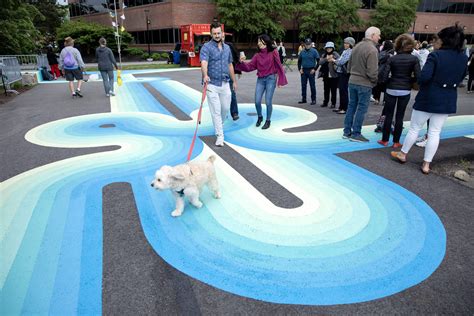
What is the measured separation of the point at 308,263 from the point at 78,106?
9.71 meters

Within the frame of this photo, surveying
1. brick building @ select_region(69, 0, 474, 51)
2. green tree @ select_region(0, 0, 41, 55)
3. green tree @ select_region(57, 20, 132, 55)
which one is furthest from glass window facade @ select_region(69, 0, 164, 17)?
green tree @ select_region(0, 0, 41, 55)

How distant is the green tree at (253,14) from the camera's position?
3481cm

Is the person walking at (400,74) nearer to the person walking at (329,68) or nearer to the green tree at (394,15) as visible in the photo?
the person walking at (329,68)

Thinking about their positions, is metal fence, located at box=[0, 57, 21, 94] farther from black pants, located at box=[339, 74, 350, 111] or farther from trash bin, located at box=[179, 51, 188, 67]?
trash bin, located at box=[179, 51, 188, 67]

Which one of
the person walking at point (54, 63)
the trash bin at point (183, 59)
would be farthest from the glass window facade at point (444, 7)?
the person walking at point (54, 63)

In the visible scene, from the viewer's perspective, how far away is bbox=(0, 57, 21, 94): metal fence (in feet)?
40.9

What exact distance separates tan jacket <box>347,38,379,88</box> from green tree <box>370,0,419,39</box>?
142 feet

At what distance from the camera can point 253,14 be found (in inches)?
1404

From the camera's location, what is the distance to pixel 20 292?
257 cm

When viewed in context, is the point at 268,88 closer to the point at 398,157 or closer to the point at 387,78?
the point at 387,78

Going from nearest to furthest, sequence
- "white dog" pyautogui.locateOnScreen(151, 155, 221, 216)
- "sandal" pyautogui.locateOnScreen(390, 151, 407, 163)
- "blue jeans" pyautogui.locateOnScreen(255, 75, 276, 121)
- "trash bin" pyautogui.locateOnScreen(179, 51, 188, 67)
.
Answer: "white dog" pyautogui.locateOnScreen(151, 155, 221, 216) < "sandal" pyautogui.locateOnScreen(390, 151, 407, 163) < "blue jeans" pyautogui.locateOnScreen(255, 75, 276, 121) < "trash bin" pyautogui.locateOnScreen(179, 51, 188, 67)

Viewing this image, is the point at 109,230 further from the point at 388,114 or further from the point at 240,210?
the point at 388,114

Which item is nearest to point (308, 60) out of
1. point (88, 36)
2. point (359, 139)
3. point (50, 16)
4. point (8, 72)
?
point (359, 139)

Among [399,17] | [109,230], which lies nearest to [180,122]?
[109,230]
